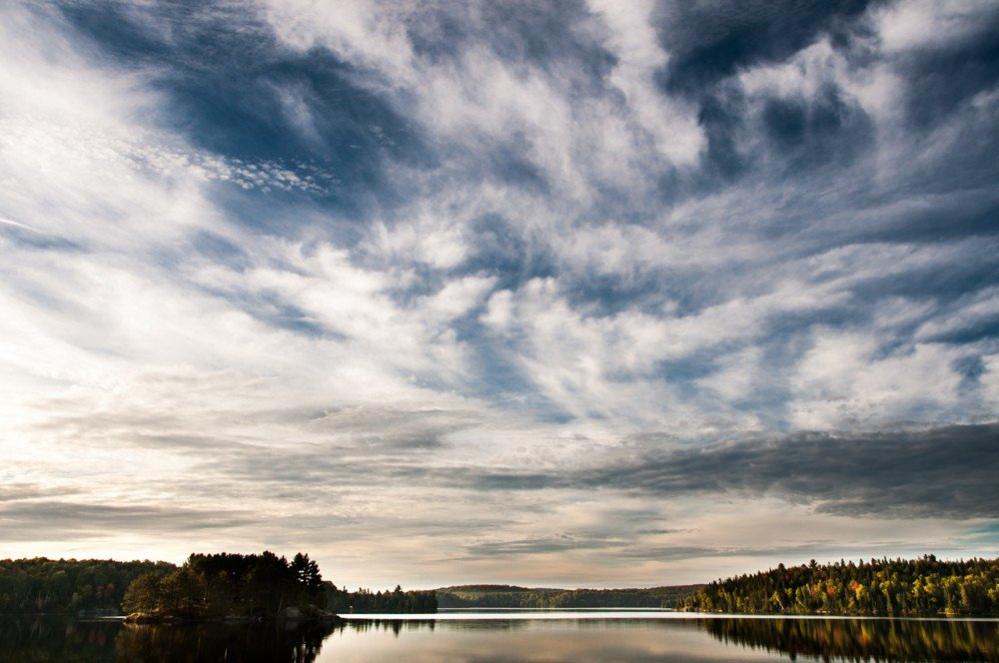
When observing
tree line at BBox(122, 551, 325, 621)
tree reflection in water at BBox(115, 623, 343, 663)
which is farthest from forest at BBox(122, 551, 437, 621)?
tree reflection in water at BBox(115, 623, 343, 663)

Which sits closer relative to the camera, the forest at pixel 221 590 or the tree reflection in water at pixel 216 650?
the tree reflection in water at pixel 216 650

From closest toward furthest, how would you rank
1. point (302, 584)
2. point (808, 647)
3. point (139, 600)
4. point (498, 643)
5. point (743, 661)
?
point (743, 661) → point (808, 647) → point (498, 643) → point (139, 600) → point (302, 584)

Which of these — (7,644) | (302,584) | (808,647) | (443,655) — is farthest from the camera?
(302,584)

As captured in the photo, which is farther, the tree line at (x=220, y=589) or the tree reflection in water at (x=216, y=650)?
the tree line at (x=220, y=589)

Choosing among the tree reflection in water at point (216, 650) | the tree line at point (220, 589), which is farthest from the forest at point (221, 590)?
the tree reflection in water at point (216, 650)

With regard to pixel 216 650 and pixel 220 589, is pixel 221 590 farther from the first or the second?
Answer: pixel 216 650

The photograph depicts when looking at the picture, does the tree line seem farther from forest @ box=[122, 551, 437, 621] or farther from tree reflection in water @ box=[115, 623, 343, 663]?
tree reflection in water @ box=[115, 623, 343, 663]

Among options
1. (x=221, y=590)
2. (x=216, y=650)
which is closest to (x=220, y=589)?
(x=221, y=590)

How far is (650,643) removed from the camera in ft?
340

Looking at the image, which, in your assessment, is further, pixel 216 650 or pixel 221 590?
pixel 221 590

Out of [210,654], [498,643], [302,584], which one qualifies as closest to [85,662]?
[210,654]

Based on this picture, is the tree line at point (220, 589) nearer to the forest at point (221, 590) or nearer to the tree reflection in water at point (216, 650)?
the forest at point (221, 590)

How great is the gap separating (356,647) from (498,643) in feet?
78.8

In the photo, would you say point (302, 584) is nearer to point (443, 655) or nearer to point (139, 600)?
point (139, 600)
